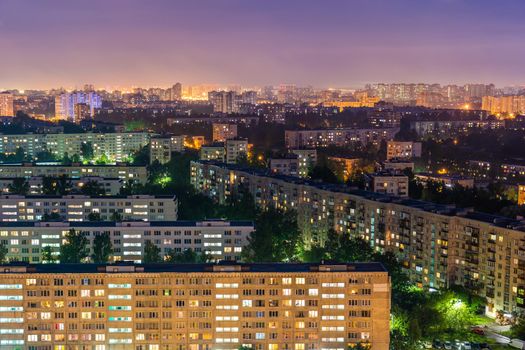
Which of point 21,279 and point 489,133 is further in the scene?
point 489,133

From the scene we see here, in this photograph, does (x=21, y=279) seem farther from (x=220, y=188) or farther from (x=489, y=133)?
(x=489, y=133)

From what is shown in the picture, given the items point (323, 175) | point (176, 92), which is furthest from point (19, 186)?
point (176, 92)

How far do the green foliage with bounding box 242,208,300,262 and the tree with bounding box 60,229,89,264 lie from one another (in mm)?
3405

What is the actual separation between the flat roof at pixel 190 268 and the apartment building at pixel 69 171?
1653cm

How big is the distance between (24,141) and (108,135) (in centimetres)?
398

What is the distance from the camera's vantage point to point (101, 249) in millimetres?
16453

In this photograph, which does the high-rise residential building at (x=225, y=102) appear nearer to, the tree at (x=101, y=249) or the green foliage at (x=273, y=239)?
the green foliage at (x=273, y=239)

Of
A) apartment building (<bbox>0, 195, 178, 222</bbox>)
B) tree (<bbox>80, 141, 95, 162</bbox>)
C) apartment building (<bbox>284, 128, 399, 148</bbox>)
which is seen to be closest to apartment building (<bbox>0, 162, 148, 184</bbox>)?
apartment building (<bbox>0, 195, 178, 222</bbox>)

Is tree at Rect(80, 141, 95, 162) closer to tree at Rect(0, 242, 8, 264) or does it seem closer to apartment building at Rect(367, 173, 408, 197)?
apartment building at Rect(367, 173, 408, 197)

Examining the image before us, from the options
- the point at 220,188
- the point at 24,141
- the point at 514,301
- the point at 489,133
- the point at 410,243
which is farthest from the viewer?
the point at 489,133

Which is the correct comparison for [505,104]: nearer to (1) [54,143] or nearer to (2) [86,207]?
(1) [54,143]

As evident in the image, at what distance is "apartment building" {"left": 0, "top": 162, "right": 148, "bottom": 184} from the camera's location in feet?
93.6

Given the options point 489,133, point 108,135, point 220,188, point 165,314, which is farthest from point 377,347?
point 489,133

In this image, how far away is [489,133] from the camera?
4566 cm
